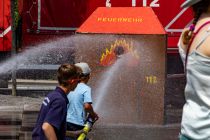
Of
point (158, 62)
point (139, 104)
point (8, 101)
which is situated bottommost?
point (8, 101)

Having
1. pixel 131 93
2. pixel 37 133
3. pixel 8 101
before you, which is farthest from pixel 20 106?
pixel 37 133

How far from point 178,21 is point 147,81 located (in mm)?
6187

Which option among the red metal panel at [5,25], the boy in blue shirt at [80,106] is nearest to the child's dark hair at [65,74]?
the boy in blue shirt at [80,106]

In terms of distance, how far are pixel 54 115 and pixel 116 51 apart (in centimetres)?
468

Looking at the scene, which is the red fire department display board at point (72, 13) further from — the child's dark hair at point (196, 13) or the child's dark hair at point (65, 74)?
the child's dark hair at point (196, 13)

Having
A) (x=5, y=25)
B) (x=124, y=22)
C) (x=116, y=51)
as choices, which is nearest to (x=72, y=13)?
(x=5, y=25)

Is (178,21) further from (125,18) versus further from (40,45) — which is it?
(125,18)

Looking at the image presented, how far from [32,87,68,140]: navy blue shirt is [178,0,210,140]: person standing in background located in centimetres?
170

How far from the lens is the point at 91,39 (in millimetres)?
9102

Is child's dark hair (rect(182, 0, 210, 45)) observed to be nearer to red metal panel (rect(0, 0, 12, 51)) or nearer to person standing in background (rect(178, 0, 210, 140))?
person standing in background (rect(178, 0, 210, 140))

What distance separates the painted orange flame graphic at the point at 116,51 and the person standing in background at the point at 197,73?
20.0ft

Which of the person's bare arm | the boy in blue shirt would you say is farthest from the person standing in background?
the boy in blue shirt

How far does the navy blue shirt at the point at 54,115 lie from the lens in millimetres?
4539

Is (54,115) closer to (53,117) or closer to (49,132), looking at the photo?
(53,117)
